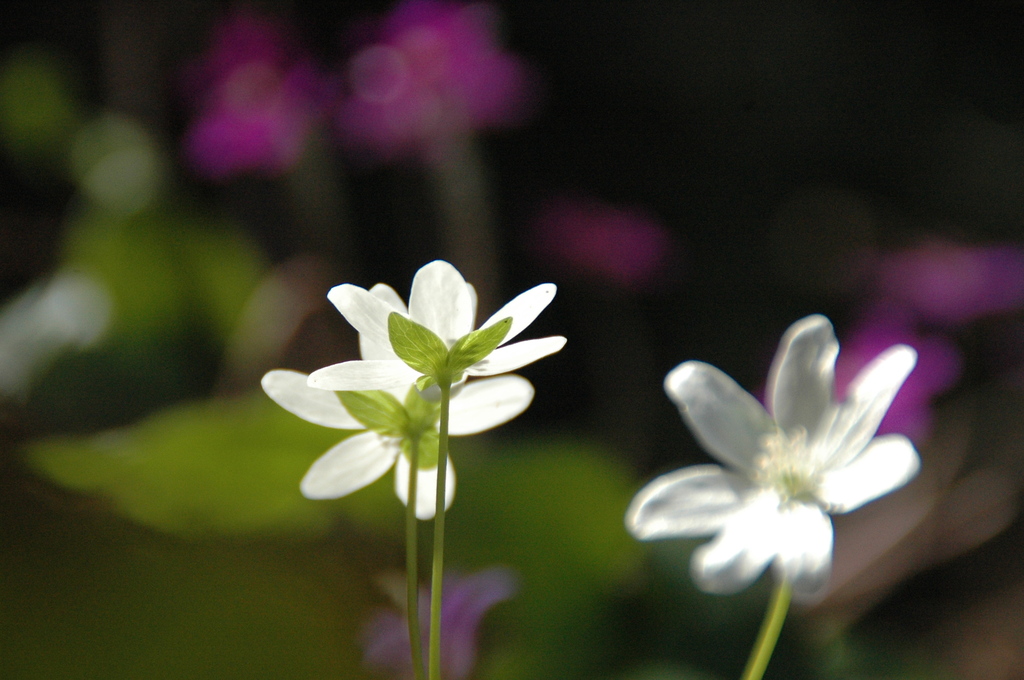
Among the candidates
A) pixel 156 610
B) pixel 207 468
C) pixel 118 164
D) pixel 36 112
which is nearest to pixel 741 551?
pixel 156 610

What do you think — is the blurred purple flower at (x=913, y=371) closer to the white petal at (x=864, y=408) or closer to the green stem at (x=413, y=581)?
the white petal at (x=864, y=408)

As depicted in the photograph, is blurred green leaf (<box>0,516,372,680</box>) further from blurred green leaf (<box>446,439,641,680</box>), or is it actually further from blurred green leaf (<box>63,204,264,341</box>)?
blurred green leaf (<box>63,204,264,341</box>)

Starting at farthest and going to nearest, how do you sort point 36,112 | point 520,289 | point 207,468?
point 520,289, point 36,112, point 207,468

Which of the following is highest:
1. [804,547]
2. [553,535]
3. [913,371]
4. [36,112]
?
[36,112]

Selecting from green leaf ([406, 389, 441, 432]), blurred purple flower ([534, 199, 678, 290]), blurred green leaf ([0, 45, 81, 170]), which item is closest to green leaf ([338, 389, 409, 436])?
green leaf ([406, 389, 441, 432])

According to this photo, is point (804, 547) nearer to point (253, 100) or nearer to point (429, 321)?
point (429, 321)

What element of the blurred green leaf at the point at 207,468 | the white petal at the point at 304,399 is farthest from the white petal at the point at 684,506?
the blurred green leaf at the point at 207,468
